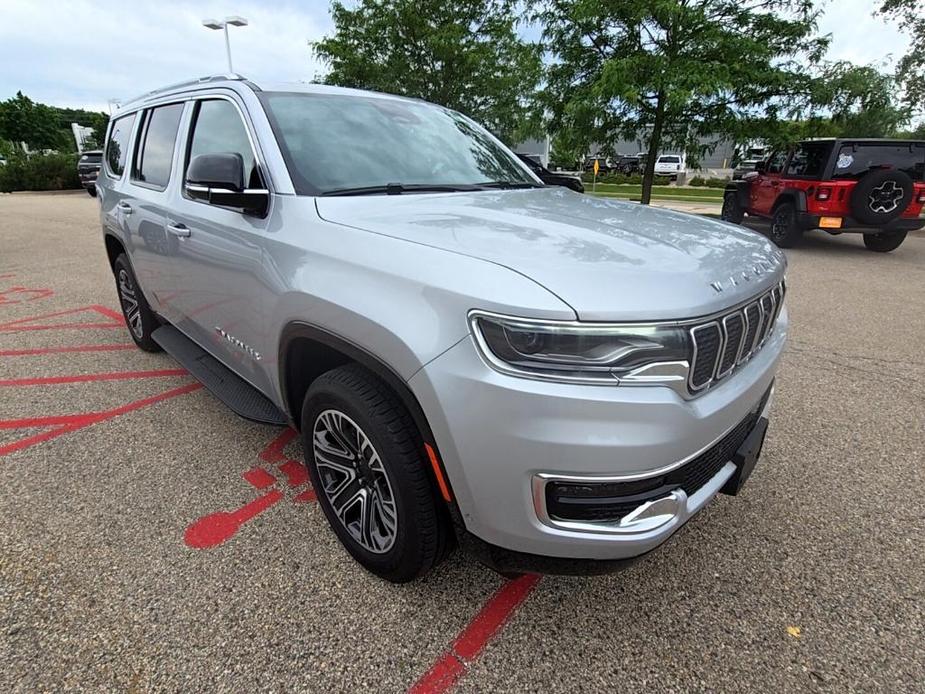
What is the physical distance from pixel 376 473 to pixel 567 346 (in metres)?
0.90

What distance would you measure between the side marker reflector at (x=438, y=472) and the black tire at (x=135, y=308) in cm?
336

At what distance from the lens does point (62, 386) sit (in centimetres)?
393

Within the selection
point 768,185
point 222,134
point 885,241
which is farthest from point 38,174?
point 885,241

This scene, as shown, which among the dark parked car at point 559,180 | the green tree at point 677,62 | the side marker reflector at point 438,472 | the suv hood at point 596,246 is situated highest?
the green tree at point 677,62

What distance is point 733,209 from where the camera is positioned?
11.6m

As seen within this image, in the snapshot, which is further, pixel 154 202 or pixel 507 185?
pixel 154 202

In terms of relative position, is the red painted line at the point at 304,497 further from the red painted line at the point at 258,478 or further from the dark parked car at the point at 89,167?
the dark parked car at the point at 89,167

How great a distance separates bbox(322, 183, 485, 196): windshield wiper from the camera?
7.50 feet

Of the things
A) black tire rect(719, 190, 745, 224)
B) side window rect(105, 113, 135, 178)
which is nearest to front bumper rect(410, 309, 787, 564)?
side window rect(105, 113, 135, 178)

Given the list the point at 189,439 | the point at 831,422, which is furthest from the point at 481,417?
the point at 831,422

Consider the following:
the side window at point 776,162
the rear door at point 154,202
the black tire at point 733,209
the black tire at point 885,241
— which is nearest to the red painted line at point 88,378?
the rear door at point 154,202

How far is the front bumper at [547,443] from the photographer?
1420 mm

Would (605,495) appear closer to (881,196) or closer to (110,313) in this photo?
(110,313)

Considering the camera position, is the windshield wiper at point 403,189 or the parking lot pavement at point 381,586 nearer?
the parking lot pavement at point 381,586
